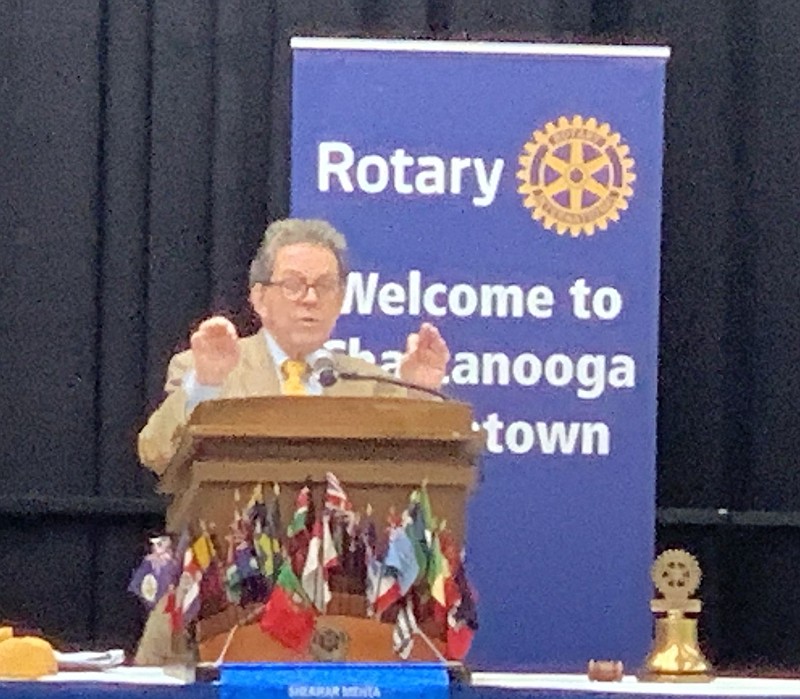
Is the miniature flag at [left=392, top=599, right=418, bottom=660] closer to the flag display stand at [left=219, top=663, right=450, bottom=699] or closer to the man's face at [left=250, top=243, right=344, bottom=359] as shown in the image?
the flag display stand at [left=219, top=663, right=450, bottom=699]

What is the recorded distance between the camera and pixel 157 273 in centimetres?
359

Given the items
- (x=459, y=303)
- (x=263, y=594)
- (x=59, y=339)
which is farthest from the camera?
(x=59, y=339)

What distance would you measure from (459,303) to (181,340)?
0.79 m

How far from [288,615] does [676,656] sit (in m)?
0.49

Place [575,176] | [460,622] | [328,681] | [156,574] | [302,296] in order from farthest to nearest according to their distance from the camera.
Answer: [575,176] → [302,296] → [156,574] → [460,622] → [328,681]

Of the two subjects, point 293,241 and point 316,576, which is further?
point 293,241

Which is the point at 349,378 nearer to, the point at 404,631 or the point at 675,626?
the point at 404,631

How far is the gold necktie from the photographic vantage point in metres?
2.03

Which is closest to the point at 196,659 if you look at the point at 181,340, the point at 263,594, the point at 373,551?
the point at 263,594

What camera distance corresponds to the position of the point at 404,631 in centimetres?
166

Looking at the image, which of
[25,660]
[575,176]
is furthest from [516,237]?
[25,660]

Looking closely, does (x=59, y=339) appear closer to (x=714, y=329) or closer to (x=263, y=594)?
(x=714, y=329)

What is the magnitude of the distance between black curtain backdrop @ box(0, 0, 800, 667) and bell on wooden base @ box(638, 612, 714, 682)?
1752mm

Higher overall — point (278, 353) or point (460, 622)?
point (278, 353)
